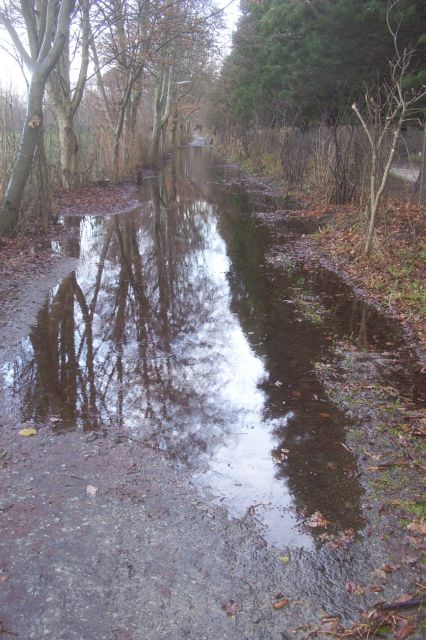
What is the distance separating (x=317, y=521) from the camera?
3.46 meters

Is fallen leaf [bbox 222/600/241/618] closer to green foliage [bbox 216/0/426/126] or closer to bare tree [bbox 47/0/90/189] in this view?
green foliage [bbox 216/0/426/126]

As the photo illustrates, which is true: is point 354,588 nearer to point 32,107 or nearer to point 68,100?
point 32,107

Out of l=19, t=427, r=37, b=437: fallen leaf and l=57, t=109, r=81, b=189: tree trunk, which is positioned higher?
l=57, t=109, r=81, b=189: tree trunk

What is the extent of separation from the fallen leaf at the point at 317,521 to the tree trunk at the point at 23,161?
8.65m

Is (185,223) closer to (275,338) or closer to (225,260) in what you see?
(225,260)

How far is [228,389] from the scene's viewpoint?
5258 millimetres

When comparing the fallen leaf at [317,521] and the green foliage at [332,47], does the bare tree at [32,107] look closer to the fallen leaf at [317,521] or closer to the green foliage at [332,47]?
the green foliage at [332,47]

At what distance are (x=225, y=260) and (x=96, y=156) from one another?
39.0ft

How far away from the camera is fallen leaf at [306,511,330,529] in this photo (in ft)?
11.2

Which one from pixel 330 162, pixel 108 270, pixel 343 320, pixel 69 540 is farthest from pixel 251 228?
pixel 69 540

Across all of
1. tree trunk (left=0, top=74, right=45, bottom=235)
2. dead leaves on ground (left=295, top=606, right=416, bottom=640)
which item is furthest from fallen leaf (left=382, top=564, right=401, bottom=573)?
tree trunk (left=0, top=74, right=45, bottom=235)

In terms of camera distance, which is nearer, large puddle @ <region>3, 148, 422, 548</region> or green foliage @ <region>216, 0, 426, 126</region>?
large puddle @ <region>3, 148, 422, 548</region>

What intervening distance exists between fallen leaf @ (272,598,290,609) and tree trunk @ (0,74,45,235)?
9.08 m

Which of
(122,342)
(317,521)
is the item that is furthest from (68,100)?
(317,521)
